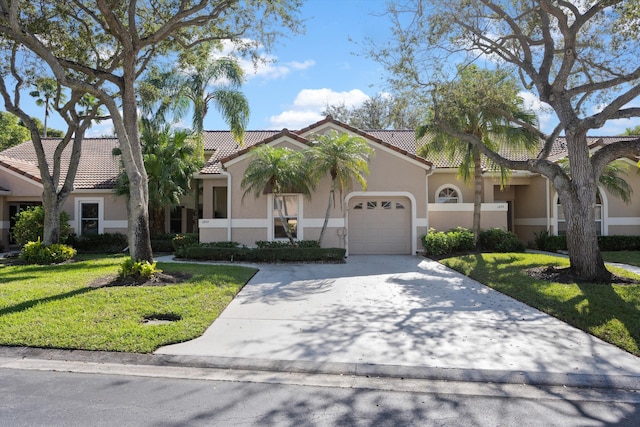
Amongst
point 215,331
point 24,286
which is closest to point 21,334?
point 215,331

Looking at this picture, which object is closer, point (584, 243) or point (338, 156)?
point (584, 243)

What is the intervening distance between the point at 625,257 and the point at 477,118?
7.16m

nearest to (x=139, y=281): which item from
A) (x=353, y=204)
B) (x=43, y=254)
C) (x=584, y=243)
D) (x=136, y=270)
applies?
(x=136, y=270)

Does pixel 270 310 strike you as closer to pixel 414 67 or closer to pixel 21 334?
pixel 21 334

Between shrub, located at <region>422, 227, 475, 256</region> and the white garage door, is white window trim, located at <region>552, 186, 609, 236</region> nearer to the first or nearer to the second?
shrub, located at <region>422, 227, 475, 256</region>

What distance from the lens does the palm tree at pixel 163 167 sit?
17469 mm

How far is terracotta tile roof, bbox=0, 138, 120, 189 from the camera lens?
19781mm

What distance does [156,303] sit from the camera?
8.00 m

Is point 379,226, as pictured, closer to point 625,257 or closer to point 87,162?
point 625,257

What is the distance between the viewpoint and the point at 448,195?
19797 millimetres

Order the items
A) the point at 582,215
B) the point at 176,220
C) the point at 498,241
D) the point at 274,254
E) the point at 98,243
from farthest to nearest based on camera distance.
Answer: the point at 176,220 < the point at 98,243 < the point at 498,241 < the point at 274,254 < the point at 582,215

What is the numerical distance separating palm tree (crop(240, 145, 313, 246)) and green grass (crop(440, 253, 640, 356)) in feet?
20.3

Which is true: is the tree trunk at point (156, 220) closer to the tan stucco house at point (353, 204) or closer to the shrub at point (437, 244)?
the tan stucco house at point (353, 204)

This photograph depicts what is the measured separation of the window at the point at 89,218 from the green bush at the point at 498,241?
1728 centimetres
